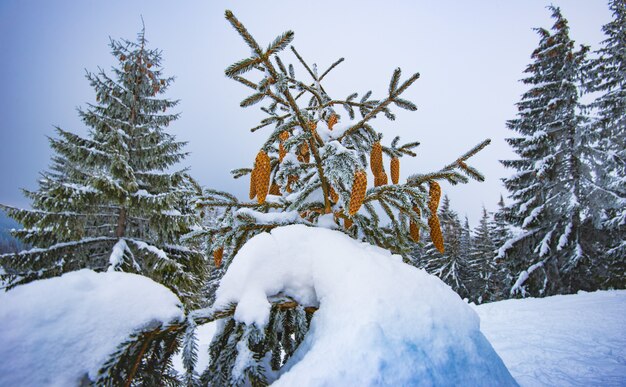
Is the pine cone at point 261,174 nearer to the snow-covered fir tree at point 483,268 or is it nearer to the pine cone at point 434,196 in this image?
the pine cone at point 434,196

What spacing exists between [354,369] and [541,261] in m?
15.2

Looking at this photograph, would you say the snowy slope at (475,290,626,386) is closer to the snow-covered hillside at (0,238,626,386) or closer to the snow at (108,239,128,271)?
the snow-covered hillside at (0,238,626,386)

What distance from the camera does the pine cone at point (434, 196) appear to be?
2.05 metres

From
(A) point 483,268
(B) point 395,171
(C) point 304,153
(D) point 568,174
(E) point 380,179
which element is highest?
(D) point 568,174

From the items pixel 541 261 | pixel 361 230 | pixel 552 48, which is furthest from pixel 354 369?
pixel 552 48

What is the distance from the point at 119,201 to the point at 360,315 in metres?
9.51

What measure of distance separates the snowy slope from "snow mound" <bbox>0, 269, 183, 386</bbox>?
253cm

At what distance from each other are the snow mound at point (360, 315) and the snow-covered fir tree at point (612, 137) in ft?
47.6

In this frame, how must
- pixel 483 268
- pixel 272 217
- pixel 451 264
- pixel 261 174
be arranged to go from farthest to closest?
1. pixel 483 268
2. pixel 451 264
3. pixel 272 217
4. pixel 261 174

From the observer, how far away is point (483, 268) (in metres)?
27.7

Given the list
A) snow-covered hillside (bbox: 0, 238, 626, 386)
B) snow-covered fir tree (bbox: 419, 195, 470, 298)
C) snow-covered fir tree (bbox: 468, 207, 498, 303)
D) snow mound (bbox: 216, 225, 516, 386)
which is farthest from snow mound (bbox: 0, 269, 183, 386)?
snow-covered fir tree (bbox: 468, 207, 498, 303)

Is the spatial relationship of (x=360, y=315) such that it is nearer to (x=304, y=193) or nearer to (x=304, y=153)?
(x=304, y=193)

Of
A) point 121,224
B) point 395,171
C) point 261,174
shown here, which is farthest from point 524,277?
point 121,224

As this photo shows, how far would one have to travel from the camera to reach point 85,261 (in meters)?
8.98
